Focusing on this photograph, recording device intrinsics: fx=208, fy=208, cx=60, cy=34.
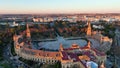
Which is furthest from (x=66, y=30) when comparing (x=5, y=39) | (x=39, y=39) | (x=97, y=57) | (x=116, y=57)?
(x=97, y=57)

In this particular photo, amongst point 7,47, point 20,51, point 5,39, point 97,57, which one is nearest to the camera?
point 97,57

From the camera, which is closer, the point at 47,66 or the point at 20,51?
the point at 47,66

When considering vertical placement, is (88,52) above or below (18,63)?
above

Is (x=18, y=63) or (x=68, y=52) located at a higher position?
(x=68, y=52)

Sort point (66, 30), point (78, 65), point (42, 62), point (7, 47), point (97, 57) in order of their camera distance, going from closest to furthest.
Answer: point (78, 65)
point (97, 57)
point (42, 62)
point (7, 47)
point (66, 30)

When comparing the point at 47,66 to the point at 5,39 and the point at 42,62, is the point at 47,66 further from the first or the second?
the point at 5,39

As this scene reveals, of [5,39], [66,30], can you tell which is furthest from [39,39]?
[66,30]

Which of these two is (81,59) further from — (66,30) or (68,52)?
(66,30)

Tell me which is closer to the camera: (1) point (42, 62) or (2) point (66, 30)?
(1) point (42, 62)

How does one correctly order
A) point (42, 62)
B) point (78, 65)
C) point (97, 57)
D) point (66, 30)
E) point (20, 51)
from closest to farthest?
point (78, 65) → point (97, 57) → point (42, 62) → point (20, 51) → point (66, 30)
